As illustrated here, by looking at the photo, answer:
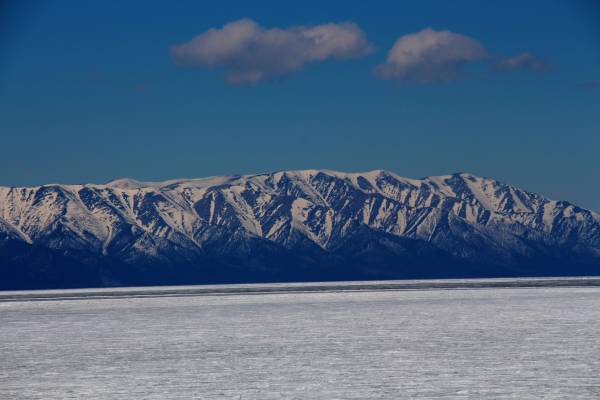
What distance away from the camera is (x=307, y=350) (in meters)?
19.9

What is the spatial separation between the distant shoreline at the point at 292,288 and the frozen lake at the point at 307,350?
6.79 meters

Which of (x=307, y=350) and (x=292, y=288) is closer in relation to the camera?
(x=307, y=350)

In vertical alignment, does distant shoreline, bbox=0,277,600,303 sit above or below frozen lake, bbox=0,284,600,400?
above

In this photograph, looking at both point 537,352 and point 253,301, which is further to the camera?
point 253,301

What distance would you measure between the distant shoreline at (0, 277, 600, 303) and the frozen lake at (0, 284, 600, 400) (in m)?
6.79

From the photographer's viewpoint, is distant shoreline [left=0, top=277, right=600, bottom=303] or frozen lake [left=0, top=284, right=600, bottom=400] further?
distant shoreline [left=0, top=277, right=600, bottom=303]

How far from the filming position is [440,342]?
21062 millimetres

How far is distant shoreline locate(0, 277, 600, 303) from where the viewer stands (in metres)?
42.4

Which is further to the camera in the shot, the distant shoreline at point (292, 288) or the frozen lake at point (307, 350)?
the distant shoreline at point (292, 288)

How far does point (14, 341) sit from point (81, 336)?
5.22 feet

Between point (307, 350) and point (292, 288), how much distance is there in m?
24.9

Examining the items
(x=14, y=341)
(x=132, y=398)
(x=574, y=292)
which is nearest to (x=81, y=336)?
(x=14, y=341)

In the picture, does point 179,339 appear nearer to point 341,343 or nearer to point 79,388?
point 341,343

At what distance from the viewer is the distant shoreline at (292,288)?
1668 inches
